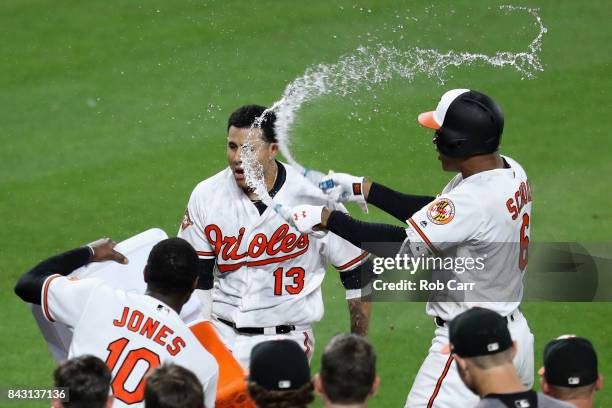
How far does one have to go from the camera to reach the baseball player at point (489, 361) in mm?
4109

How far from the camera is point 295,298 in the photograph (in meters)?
6.13

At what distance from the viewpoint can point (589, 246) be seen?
335 inches

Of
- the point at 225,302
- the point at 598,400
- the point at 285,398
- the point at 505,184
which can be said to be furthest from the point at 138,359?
the point at 598,400

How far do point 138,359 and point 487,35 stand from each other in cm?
709

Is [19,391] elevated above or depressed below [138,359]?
below

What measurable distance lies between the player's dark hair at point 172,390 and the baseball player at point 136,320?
85 cm

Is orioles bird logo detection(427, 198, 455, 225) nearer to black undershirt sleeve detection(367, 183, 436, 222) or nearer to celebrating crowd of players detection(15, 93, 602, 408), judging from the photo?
celebrating crowd of players detection(15, 93, 602, 408)

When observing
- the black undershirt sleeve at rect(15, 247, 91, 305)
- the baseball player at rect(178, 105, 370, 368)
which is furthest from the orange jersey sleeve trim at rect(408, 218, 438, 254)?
Result: the black undershirt sleeve at rect(15, 247, 91, 305)

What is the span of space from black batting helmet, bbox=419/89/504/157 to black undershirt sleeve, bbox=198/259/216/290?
151cm

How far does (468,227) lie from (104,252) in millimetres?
1858

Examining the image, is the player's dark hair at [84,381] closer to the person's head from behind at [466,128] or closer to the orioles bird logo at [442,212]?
the orioles bird logo at [442,212]

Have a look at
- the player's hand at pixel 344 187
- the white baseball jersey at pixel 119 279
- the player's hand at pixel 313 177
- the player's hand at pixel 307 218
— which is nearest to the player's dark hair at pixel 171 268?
the white baseball jersey at pixel 119 279

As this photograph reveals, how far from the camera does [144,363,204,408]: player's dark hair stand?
3809mm

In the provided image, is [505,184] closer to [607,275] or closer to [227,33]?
[607,275]
